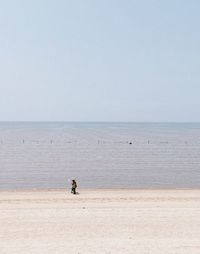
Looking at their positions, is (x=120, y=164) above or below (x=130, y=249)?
above

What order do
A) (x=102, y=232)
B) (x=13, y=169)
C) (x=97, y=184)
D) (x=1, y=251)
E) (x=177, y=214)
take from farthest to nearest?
(x=13, y=169)
(x=97, y=184)
(x=177, y=214)
(x=102, y=232)
(x=1, y=251)

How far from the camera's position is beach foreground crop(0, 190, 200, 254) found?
16859 millimetres

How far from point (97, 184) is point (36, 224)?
21313mm

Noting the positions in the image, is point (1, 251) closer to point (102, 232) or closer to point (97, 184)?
point (102, 232)

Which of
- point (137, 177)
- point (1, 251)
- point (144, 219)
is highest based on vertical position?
point (137, 177)

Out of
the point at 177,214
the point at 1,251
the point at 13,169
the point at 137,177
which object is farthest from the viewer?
the point at 13,169

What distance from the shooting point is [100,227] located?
19.9 meters

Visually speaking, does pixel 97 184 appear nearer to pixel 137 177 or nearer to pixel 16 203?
pixel 137 177

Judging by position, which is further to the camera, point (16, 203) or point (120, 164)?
point (120, 164)

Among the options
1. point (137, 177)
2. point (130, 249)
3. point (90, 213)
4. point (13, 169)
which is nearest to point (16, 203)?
point (90, 213)

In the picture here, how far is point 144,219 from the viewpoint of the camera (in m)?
21.5

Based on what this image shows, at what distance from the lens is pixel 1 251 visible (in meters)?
16.3

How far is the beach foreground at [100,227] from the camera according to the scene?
16.9m

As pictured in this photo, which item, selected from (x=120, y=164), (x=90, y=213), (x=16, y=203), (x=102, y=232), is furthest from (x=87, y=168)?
(x=102, y=232)
